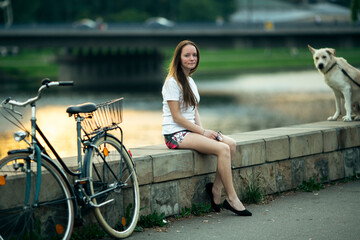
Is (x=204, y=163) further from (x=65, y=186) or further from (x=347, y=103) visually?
(x=347, y=103)

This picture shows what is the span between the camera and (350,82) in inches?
313

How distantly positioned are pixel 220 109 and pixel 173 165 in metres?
24.3


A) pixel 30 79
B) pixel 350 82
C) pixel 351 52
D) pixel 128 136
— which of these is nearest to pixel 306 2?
pixel 351 52

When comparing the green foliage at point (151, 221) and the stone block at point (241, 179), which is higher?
the stone block at point (241, 179)

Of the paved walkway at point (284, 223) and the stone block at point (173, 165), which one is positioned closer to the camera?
the paved walkway at point (284, 223)

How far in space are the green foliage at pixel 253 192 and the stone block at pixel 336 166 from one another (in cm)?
121

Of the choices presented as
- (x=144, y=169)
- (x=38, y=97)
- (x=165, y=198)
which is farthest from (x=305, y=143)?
(x=38, y=97)

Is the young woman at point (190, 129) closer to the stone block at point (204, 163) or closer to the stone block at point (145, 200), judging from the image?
the stone block at point (204, 163)

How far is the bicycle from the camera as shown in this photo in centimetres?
430

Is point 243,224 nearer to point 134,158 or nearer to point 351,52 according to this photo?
point 134,158

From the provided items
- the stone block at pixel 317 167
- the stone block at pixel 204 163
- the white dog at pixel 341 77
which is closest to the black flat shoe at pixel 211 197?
the stone block at pixel 204 163

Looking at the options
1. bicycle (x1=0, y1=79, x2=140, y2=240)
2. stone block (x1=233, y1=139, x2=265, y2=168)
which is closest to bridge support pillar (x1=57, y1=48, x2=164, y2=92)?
stone block (x1=233, y1=139, x2=265, y2=168)

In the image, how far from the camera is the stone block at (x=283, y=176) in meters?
6.59

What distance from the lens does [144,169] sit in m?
5.46
